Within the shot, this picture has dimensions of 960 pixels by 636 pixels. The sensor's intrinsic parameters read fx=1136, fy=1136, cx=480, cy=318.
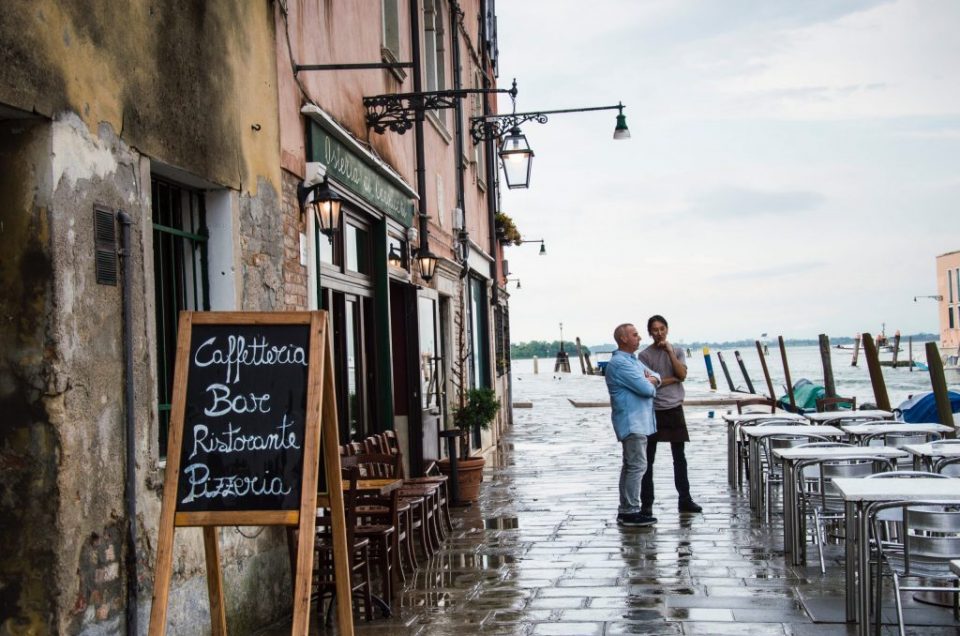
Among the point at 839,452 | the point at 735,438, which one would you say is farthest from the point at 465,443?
the point at 839,452

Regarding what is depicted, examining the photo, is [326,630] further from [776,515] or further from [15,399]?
[776,515]

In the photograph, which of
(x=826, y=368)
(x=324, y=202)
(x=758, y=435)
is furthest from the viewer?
(x=826, y=368)

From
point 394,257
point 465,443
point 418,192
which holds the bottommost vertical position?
point 465,443

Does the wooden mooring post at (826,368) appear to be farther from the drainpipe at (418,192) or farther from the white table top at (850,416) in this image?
the drainpipe at (418,192)

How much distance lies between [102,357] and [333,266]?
4.42 m

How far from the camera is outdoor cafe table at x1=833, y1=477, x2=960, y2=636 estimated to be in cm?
541

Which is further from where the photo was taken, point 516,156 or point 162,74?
point 516,156

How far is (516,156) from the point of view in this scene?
14.0 m

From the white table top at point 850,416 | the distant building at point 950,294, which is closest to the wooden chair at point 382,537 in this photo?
the white table top at point 850,416

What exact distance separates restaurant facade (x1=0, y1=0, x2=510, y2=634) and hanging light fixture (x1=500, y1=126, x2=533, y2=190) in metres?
3.36

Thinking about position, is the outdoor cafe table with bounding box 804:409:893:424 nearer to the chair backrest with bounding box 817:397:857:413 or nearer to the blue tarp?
the chair backrest with bounding box 817:397:857:413

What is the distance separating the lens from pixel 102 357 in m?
4.90

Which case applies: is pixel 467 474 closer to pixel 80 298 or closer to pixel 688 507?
pixel 688 507

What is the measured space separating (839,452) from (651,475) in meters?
2.81
